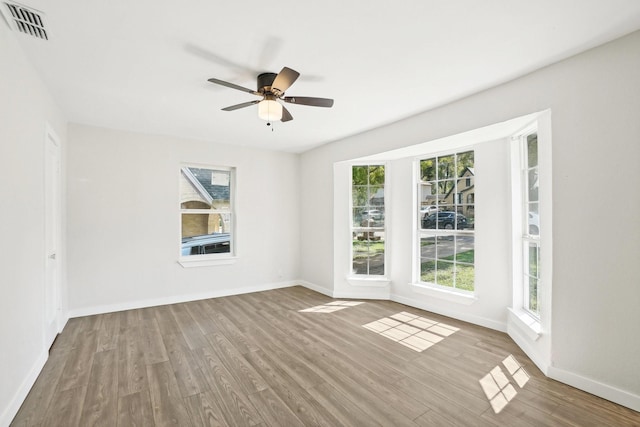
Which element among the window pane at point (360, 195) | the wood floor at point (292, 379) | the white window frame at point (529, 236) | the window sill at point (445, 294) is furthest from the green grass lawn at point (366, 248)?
the white window frame at point (529, 236)

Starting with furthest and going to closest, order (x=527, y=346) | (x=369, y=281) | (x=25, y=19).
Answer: (x=369, y=281) < (x=527, y=346) < (x=25, y=19)

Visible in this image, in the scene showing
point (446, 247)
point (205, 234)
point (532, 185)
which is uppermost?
point (532, 185)

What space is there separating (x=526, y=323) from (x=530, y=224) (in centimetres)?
102

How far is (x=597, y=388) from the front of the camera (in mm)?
2207

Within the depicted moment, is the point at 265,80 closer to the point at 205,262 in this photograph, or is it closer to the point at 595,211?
the point at 595,211

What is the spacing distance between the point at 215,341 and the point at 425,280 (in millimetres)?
2923

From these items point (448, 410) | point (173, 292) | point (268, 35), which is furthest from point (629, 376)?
point (173, 292)

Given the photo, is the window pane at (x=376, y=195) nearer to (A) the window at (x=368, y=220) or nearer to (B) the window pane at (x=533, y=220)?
(A) the window at (x=368, y=220)

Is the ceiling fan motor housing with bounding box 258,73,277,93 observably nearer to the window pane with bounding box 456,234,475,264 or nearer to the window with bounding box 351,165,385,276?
the window with bounding box 351,165,385,276

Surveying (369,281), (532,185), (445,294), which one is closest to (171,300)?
(369,281)

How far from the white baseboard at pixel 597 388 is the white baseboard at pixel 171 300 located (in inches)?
164

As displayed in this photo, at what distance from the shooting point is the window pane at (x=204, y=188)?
489 cm

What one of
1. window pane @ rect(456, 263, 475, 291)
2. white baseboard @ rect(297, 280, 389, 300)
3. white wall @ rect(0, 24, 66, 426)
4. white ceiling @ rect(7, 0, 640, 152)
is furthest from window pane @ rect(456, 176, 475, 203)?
white wall @ rect(0, 24, 66, 426)

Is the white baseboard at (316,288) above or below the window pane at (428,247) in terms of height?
below
